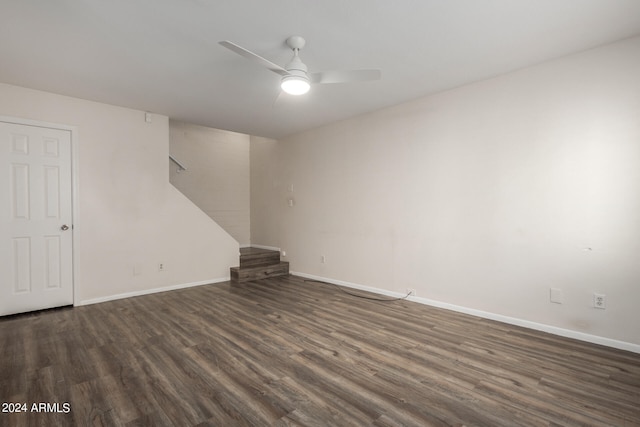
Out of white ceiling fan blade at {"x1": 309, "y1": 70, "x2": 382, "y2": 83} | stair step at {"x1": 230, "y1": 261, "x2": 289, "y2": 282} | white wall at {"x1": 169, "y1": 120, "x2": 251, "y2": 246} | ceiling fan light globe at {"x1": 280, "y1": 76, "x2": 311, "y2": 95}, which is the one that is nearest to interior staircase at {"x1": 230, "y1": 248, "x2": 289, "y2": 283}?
stair step at {"x1": 230, "y1": 261, "x2": 289, "y2": 282}

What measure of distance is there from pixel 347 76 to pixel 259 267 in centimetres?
395

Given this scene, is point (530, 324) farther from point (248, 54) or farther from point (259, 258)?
point (259, 258)

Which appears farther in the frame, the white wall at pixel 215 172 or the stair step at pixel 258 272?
the white wall at pixel 215 172

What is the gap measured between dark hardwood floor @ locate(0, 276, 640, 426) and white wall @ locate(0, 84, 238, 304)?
2.78 feet

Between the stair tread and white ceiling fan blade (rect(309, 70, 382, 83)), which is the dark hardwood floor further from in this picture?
white ceiling fan blade (rect(309, 70, 382, 83))

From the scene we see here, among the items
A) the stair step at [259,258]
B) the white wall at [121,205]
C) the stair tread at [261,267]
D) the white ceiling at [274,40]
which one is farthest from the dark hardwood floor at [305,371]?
the white ceiling at [274,40]

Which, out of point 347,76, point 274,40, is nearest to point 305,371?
point 347,76

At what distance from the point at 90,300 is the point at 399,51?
4745 mm

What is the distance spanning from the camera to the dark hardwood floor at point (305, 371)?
1.79m

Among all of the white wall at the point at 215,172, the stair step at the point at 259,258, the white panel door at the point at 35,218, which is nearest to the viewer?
the white panel door at the point at 35,218

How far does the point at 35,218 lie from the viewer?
3670 millimetres

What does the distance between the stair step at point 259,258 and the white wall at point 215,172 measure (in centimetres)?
96

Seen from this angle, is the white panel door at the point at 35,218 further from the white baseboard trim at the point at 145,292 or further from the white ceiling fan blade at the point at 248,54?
the white ceiling fan blade at the point at 248,54

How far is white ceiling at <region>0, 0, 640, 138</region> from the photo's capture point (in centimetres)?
220
